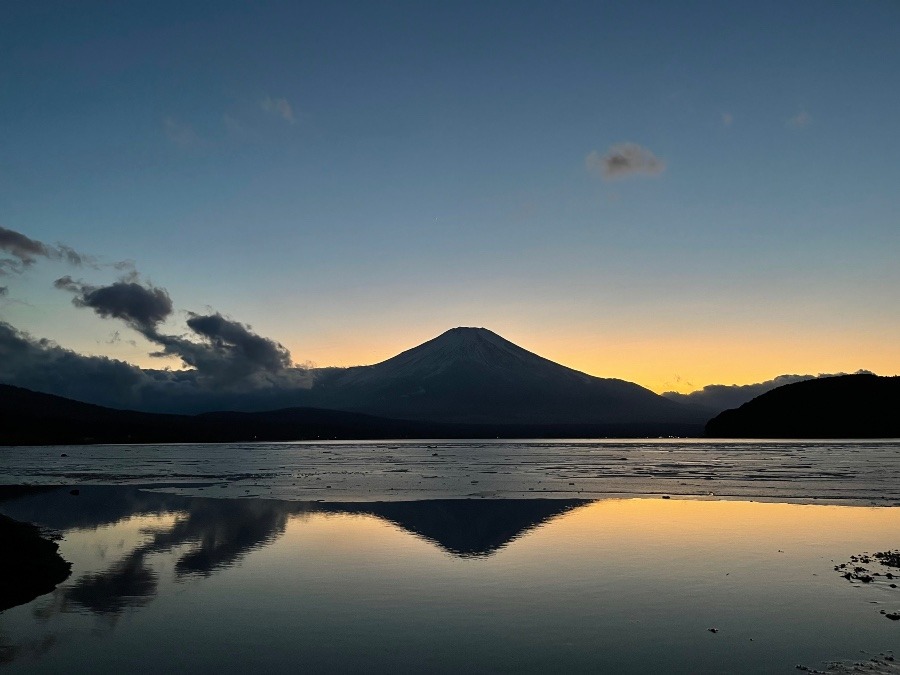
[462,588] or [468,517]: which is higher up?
[468,517]

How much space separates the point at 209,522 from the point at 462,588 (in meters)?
19.0

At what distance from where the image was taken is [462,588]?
68.6ft

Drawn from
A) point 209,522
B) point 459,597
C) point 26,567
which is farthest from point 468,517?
point 26,567

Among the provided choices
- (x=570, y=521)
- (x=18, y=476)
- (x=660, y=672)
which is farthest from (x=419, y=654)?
(x=18, y=476)

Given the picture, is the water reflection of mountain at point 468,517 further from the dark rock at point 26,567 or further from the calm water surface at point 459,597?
the dark rock at point 26,567

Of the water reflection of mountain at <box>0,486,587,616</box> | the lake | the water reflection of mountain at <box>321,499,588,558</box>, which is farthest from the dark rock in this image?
the water reflection of mountain at <box>321,499,588,558</box>

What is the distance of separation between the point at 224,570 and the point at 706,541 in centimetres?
1794

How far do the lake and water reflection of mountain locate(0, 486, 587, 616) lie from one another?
0.54 feet

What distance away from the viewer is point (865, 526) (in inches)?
1257

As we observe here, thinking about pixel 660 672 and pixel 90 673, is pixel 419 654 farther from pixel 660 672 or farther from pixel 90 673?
pixel 90 673

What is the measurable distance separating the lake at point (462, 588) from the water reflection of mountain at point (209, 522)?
Result: 0.54 feet

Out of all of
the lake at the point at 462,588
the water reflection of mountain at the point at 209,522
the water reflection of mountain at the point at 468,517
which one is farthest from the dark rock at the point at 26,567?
the water reflection of mountain at the point at 468,517

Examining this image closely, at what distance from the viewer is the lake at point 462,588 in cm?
1491

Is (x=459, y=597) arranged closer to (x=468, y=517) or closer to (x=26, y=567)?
(x=26, y=567)
